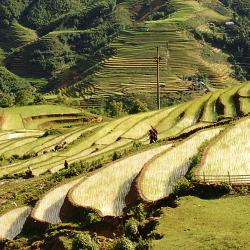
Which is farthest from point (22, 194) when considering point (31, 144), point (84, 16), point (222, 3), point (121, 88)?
point (84, 16)

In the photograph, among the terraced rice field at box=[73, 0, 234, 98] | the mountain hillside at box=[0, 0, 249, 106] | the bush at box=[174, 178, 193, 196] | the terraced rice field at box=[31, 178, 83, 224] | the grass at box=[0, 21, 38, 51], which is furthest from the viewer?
the grass at box=[0, 21, 38, 51]

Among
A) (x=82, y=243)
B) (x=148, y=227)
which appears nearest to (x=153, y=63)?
(x=148, y=227)

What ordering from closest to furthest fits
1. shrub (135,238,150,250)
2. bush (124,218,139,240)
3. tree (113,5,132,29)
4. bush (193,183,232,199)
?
1. shrub (135,238,150,250)
2. bush (124,218,139,240)
3. bush (193,183,232,199)
4. tree (113,5,132,29)

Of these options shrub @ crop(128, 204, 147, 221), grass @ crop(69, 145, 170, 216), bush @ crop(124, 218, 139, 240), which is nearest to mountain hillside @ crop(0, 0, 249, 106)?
grass @ crop(69, 145, 170, 216)

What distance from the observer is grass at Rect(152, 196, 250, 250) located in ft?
54.7

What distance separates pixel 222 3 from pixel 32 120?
98852 mm

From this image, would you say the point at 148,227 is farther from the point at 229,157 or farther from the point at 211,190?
the point at 229,157

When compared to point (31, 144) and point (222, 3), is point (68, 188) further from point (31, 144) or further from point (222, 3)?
point (222, 3)

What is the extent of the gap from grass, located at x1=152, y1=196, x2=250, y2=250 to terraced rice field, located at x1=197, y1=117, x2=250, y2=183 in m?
1.38

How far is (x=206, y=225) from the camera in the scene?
1856 centimetres

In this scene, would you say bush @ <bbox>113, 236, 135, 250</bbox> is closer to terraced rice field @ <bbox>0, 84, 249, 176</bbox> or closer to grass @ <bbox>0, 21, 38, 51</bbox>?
terraced rice field @ <bbox>0, 84, 249, 176</bbox>

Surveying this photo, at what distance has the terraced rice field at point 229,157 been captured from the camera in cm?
2248

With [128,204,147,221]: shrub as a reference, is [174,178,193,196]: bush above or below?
above

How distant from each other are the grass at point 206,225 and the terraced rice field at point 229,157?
138cm
